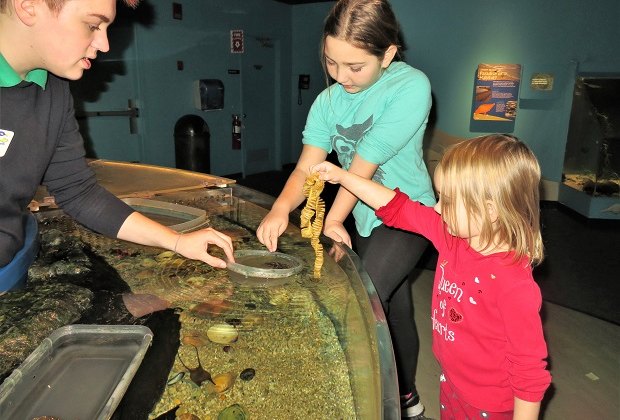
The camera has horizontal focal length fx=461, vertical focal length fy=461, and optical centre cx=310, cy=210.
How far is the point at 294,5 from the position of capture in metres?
9.14

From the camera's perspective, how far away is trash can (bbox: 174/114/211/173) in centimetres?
700

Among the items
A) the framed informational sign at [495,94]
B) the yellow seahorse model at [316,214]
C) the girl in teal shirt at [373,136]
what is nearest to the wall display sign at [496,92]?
the framed informational sign at [495,94]

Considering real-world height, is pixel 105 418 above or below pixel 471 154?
below

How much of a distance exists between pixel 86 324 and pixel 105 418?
0.38 m

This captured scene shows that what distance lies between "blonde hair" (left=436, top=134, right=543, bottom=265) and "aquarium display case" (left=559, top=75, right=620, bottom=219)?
5.15m

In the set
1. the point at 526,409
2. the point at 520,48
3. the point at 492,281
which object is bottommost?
the point at 526,409

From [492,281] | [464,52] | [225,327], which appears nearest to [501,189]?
[492,281]

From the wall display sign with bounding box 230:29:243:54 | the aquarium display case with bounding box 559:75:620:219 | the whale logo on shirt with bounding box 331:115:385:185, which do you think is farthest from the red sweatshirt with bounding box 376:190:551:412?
the wall display sign with bounding box 230:29:243:54

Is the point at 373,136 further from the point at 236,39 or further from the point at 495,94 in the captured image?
the point at 236,39

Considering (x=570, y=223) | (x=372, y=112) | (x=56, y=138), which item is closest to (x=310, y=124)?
(x=372, y=112)

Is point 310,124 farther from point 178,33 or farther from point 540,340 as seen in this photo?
point 178,33

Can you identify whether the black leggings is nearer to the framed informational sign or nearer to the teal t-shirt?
the teal t-shirt

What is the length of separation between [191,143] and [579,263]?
17.4 feet

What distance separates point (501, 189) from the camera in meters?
1.23
